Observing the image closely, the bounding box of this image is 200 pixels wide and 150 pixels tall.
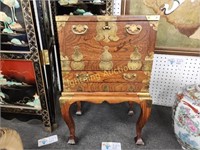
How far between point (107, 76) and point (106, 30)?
0.95 ft

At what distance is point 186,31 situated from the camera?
1.58 m

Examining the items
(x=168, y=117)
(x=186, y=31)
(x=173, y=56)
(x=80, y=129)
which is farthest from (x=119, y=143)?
(x=186, y=31)

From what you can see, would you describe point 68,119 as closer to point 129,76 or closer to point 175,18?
point 129,76

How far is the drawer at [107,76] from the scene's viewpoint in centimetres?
125

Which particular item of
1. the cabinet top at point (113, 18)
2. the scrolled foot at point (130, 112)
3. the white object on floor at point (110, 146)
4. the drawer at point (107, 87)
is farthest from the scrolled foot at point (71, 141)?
the cabinet top at point (113, 18)

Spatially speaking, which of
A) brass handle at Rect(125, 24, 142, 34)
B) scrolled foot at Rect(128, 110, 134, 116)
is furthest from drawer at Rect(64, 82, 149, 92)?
scrolled foot at Rect(128, 110, 134, 116)

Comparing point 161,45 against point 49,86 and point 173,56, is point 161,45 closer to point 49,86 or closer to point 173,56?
point 173,56

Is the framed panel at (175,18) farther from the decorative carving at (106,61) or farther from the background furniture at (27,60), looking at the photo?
the background furniture at (27,60)

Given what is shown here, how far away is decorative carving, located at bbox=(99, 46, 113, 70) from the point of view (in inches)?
46.8

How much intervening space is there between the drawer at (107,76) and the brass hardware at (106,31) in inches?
8.3

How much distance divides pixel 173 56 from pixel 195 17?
35cm

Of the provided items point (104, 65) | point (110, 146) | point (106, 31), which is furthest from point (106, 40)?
point (110, 146)

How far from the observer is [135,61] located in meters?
1.21

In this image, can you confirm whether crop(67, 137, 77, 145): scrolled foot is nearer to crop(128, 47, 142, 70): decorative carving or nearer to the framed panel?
crop(128, 47, 142, 70): decorative carving
